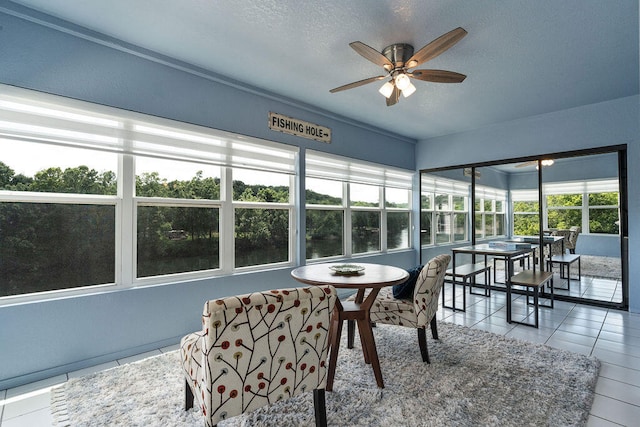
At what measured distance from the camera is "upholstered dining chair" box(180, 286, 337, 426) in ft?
4.59

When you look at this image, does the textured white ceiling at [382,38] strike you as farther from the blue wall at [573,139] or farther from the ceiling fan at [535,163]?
the ceiling fan at [535,163]

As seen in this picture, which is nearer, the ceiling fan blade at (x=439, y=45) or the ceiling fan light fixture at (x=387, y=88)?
the ceiling fan blade at (x=439, y=45)

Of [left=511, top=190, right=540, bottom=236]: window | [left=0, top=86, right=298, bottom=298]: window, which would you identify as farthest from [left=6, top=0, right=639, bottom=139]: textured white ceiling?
[left=511, top=190, right=540, bottom=236]: window

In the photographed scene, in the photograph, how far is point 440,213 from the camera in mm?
6047

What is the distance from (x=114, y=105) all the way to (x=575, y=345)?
4.78 metres

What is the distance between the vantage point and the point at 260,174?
380cm

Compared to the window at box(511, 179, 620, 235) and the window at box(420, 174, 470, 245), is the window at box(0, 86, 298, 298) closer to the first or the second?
the window at box(420, 174, 470, 245)

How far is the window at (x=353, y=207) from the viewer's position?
442cm

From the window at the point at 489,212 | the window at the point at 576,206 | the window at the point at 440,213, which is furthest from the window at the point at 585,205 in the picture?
the window at the point at 440,213

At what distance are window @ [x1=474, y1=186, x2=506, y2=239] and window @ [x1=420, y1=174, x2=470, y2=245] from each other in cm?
29

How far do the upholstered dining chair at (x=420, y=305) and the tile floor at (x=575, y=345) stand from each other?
1.10 m

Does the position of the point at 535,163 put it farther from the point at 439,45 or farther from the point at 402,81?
the point at 439,45

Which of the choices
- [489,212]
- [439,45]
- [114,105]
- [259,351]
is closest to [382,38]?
[439,45]

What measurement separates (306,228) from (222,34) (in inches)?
Result: 99.1
